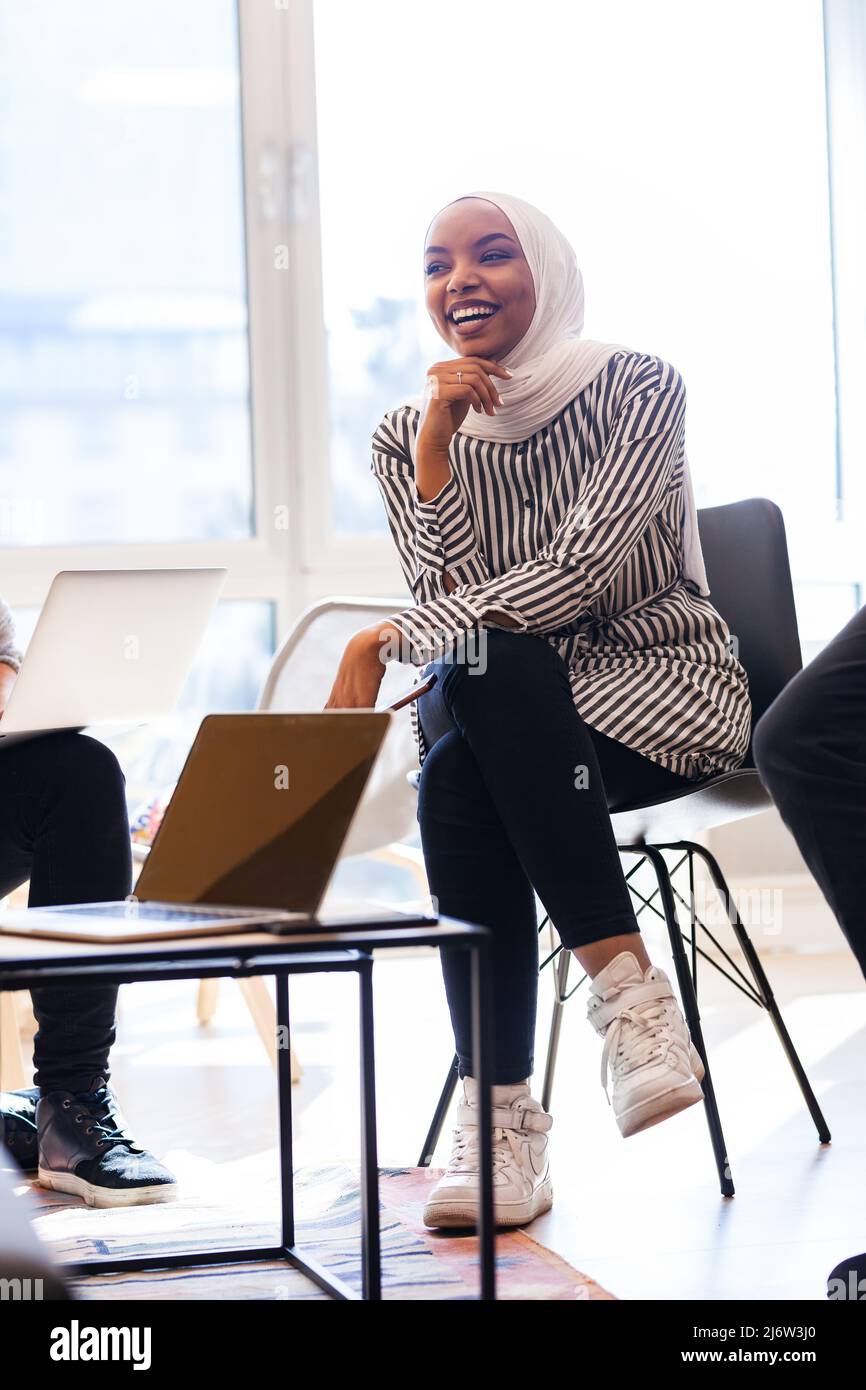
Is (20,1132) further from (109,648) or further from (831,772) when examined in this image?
(831,772)

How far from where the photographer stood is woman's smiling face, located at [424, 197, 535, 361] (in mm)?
1683

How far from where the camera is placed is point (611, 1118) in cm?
200

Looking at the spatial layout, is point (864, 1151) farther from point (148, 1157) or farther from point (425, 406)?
point (425, 406)

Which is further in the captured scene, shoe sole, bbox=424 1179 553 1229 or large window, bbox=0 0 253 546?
large window, bbox=0 0 253 546

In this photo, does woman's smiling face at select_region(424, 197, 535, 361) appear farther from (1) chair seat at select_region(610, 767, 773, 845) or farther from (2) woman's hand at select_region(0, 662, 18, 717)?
(2) woman's hand at select_region(0, 662, 18, 717)

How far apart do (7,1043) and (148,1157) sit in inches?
18.7

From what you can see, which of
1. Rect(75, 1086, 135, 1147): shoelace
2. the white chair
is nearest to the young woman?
Rect(75, 1086, 135, 1147): shoelace

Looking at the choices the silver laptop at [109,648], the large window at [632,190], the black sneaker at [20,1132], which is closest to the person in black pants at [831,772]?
the silver laptop at [109,648]

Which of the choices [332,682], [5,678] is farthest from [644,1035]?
[332,682]

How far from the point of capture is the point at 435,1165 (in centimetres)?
178

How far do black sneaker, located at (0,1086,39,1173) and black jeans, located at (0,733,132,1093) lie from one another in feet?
0.47

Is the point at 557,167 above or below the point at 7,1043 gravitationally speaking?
above

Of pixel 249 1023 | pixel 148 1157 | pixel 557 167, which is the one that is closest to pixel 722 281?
pixel 557 167

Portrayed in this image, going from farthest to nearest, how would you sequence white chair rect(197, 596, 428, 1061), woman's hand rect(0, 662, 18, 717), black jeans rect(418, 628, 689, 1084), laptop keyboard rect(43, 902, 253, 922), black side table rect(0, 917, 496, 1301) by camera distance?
white chair rect(197, 596, 428, 1061) → woman's hand rect(0, 662, 18, 717) → black jeans rect(418, 628, 689, 1084) → laptop keyboard rect(43, 902, 253, 922) → black side table rect(0, 917, 496, 1301)
